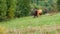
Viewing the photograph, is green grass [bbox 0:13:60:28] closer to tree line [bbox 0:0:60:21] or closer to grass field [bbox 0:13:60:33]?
grass field [bbox 0:13:60:33]

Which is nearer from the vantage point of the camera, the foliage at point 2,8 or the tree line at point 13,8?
the foliage at point 2,8

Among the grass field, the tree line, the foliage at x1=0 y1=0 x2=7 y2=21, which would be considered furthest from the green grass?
the tree line

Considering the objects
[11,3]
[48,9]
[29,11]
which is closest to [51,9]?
[48,9]

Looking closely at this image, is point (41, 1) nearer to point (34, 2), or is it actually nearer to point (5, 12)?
point (34, 2)

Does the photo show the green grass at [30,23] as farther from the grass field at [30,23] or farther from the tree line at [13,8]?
the tree line at [13,8]

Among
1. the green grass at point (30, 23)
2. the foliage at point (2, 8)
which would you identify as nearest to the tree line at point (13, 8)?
the foliage at point (2, 8)

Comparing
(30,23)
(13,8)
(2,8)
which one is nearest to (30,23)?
(30,23)

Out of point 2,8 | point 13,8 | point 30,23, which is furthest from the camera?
point 13,8

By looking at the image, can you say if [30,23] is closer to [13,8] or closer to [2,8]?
[2,8]

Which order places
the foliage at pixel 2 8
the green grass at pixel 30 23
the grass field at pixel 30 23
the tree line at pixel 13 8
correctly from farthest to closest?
the tree line at pixel 13 8
the foliage at pixel 2 8
the green grass at pixel 30 23
the grass field at pixel 30 23

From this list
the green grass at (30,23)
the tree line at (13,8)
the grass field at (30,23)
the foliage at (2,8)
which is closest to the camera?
the grass field at (30,23)

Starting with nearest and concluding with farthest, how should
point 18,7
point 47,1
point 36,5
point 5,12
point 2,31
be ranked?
point 2,31
point 5,12
point 18,7
point 36,5
point 47,1

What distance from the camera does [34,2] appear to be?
34156 millimetres

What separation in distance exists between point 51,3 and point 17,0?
9.36 metres
